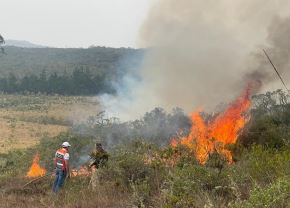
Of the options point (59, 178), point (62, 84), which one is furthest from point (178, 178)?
point (62, 84)

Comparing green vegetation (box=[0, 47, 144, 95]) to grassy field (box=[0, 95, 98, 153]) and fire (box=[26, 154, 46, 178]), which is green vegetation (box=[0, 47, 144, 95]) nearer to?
grassy field (box=[0, 95, 98, 153])

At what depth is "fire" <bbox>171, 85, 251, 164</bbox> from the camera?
42.3ft

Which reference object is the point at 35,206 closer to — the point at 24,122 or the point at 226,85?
the point at 226,85

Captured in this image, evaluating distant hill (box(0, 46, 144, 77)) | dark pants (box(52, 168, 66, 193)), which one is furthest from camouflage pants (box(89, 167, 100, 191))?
distant hill (box(0, 46, 144, 77))

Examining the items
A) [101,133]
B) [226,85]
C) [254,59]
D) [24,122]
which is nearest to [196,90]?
[226,85]

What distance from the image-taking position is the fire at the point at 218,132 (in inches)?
508

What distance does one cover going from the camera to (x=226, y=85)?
28.6 metres

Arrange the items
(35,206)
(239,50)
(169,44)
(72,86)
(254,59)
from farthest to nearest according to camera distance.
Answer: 1. (72,86)
2. (169,44)
3. (239,50)
4. (254,59)
5. (35,206)

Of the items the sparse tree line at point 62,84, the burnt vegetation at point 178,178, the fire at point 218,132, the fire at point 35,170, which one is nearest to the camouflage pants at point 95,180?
the burnt vegetation at point 178,178

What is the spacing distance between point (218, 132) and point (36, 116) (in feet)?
137

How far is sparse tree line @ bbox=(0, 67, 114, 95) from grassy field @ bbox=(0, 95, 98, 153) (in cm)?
308

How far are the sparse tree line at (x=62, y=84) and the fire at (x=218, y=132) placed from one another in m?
46.6

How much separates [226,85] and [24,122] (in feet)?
96.0

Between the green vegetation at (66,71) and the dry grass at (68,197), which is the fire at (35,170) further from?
the green vegetation at (66,71)
